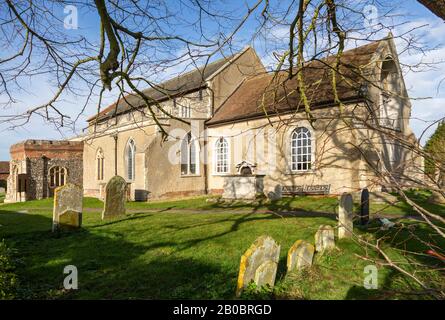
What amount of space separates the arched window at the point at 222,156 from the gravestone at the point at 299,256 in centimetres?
1596

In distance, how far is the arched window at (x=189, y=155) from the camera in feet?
72.1

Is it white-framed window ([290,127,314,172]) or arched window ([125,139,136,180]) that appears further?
arched window ([125,139,136,180])

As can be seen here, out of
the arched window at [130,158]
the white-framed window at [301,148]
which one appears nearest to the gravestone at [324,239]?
the white-framed window at [301,148]

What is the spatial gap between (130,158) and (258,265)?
1953cm

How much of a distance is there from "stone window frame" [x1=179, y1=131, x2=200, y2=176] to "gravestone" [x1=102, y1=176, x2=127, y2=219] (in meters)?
9.13

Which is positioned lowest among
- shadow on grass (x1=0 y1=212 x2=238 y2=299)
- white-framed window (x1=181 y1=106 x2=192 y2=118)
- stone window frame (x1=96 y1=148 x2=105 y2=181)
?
shadow on grass (x1=0 y1=212 x2=238 y2=299)

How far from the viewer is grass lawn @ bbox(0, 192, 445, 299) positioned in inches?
205

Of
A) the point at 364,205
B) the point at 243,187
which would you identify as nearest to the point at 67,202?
the point at 364,205

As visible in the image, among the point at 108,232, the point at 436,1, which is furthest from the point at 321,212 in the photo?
the point at 436,1

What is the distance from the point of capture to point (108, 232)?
9.86 metres

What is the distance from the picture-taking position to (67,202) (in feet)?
33.8

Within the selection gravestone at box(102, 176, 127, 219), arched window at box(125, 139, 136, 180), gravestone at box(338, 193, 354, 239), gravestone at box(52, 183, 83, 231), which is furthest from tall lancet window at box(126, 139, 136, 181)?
gravestone at box(338, 193, 354, 239)

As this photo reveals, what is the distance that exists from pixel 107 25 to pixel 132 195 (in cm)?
1645

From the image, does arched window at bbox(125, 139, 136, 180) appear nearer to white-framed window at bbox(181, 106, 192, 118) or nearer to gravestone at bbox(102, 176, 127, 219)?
white-framed window at bbox(181, 106, 192, 118)
